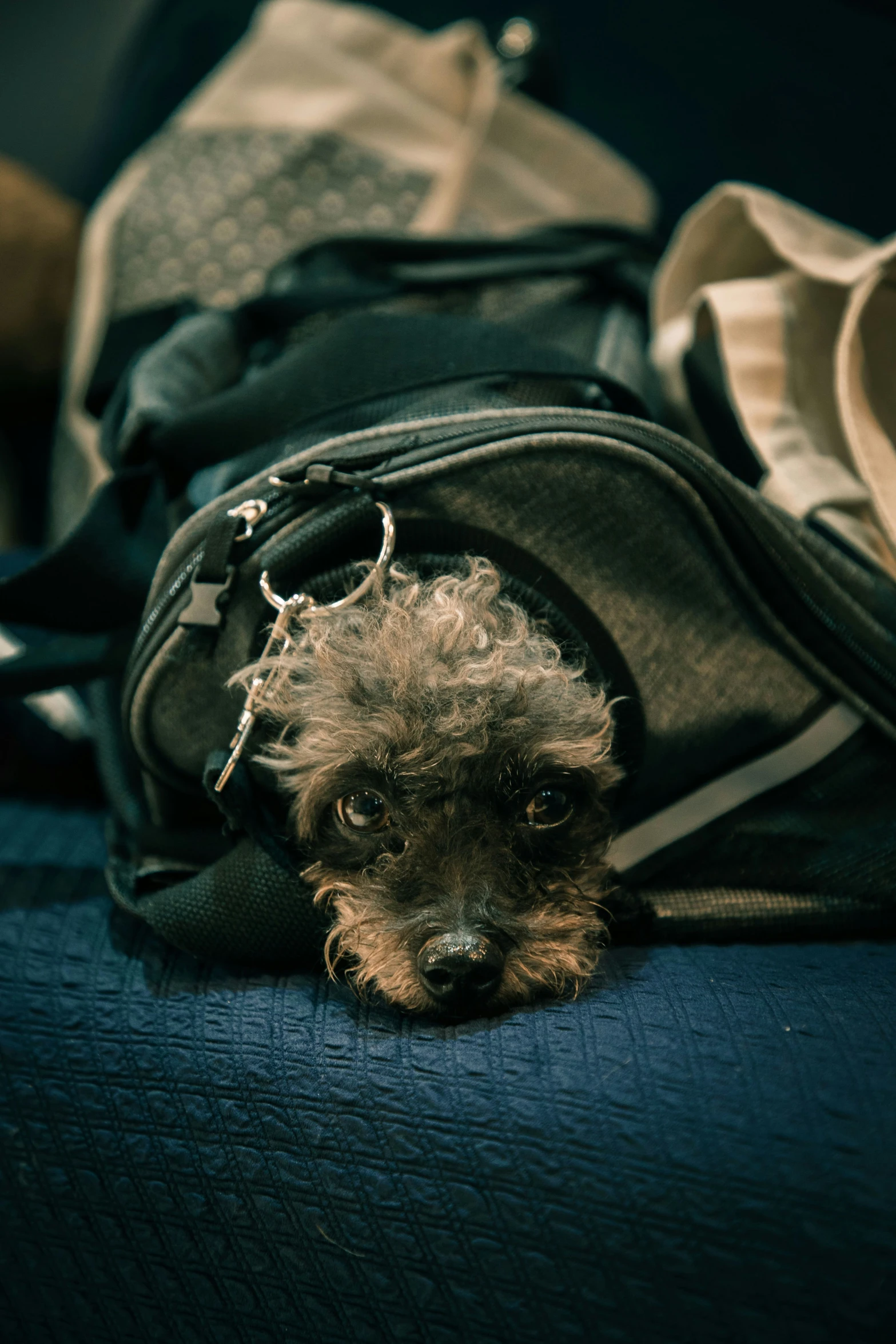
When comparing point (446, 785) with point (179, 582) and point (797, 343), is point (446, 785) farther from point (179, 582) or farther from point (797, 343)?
point (797, 343)

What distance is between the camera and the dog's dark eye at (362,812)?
0.79 m

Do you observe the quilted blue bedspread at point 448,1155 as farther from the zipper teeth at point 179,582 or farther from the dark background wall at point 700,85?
the dark background wall at point 700,85

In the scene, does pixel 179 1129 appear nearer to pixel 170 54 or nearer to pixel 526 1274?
pixel 526 1274

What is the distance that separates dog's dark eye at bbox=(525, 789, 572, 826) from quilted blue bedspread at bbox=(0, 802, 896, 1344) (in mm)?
129

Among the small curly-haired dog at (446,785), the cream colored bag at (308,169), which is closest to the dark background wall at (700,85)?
the cream colored bag at (308,169)

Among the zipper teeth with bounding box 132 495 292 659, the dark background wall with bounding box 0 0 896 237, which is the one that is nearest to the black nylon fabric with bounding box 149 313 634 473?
the zipper teeth with bounding box 132 495 292 659

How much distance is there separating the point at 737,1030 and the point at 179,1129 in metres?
0.44

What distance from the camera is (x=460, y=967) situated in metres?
0.70

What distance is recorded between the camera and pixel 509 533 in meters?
0.79

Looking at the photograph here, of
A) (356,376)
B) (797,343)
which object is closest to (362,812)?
(356,376)

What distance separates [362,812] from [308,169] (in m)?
1.15

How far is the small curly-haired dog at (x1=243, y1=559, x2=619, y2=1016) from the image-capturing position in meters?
0.73

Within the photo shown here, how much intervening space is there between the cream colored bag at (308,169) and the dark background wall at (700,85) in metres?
0.18

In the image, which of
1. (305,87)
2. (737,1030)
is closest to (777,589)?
(737,1030)
